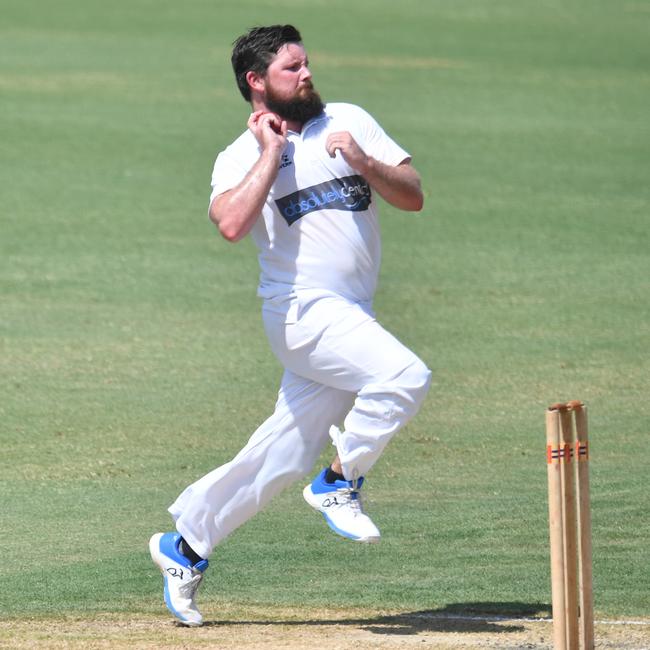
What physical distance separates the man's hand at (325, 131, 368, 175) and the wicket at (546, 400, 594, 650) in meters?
1.64

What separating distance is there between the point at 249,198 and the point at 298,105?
0.60m

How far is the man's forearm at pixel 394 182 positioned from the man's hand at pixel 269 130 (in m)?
0.39

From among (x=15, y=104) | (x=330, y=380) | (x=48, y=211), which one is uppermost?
(x=15, y=104)

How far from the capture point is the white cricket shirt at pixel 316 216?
6730mm

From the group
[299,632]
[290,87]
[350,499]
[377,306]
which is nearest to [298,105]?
[290,87]

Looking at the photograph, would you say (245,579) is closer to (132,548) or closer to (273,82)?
(132,548)

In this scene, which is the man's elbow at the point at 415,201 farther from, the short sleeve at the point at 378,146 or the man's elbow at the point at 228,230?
the man's elbow at the point at 228,230

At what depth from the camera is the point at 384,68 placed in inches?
1078

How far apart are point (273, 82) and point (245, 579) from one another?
2.36 m

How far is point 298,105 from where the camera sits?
6.88 metres

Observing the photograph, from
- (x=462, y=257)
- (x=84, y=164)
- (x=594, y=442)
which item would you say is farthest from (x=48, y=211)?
(x=594, y=442)

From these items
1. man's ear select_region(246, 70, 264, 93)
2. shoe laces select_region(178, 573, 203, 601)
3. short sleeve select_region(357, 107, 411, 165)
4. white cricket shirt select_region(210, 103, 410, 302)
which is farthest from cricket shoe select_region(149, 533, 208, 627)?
man's ear select_region(246, 70, 264, 93)

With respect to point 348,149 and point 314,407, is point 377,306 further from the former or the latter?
point 348,149

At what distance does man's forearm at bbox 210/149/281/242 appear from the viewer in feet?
21.4
